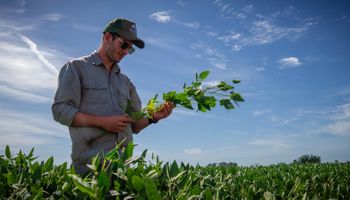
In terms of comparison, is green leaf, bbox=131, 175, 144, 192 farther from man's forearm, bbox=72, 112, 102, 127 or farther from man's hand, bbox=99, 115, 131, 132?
man's forearm, bbox=72, 112, 102, 127

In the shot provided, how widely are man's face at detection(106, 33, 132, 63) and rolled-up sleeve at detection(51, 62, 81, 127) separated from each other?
1.60 ft

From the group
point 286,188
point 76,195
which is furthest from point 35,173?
point 286,188

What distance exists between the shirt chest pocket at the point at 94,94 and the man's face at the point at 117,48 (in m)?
0.41

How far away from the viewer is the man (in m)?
3.97

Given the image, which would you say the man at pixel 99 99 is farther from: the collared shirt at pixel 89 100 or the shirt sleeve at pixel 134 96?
the shirt sleeve at pixel 134 96

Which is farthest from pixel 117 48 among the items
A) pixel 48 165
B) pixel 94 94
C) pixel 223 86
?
pixel 48 165

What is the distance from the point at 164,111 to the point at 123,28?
47.5 inches

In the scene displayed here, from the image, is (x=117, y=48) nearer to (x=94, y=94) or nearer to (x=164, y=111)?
(x=94, y=94)

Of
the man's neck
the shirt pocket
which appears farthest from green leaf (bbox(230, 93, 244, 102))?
the man's neck

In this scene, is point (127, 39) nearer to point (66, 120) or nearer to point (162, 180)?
point (66, 120)

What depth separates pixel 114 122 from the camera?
387 centimetres

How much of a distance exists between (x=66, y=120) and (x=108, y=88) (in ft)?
2.38

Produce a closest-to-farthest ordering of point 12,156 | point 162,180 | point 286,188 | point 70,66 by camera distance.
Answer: point 162,180 → point 286,188 → point 12,156 → point 70,66

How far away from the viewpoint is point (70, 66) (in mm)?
4270
